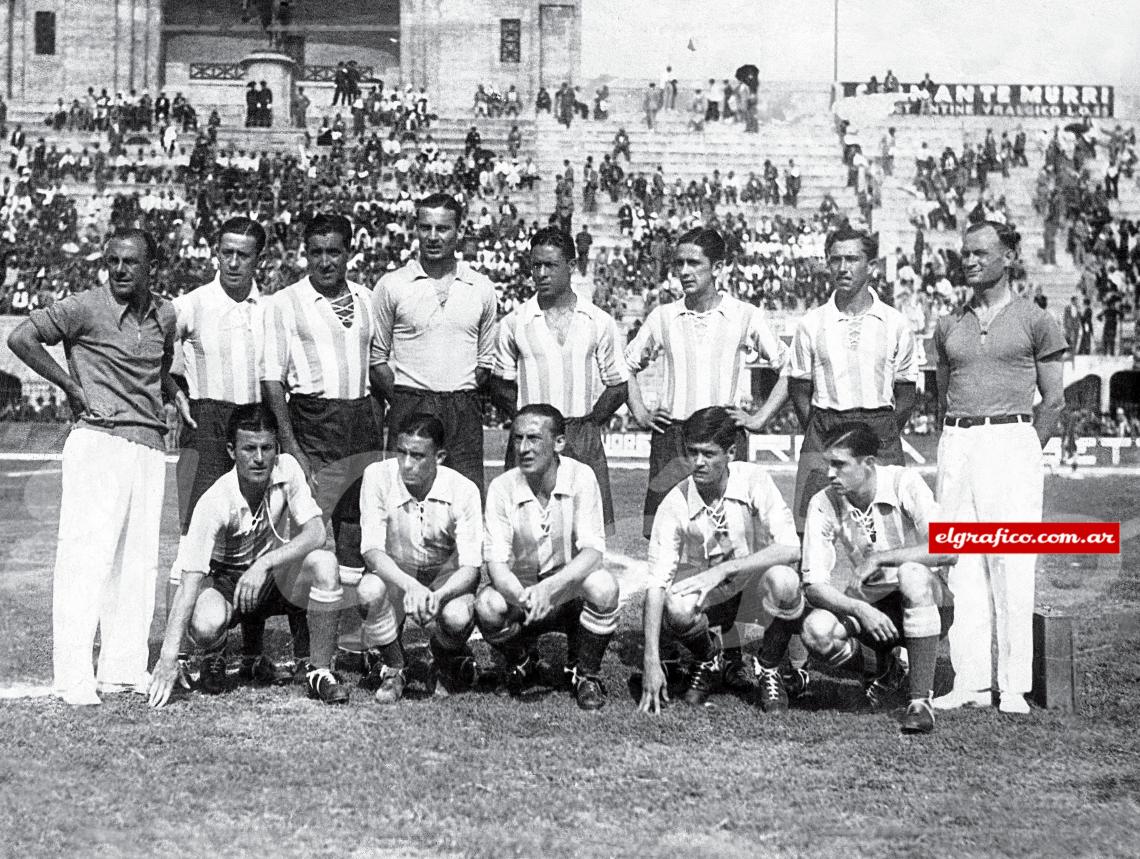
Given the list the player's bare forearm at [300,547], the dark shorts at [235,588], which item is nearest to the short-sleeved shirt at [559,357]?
the player's bare forearm at [300,547]

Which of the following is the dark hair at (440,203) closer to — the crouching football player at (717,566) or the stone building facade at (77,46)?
the crouching football player at (717,566)

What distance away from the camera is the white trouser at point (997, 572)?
5.41 m

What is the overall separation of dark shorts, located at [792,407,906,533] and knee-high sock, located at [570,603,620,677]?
3.80ft

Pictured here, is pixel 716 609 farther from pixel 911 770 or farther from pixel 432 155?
pixel 432 155

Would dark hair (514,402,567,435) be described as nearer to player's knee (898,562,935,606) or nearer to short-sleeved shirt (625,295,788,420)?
short-sleeved shirt (625,295,788,420)

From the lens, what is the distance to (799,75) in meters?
37.8

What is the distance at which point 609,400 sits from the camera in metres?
6.42

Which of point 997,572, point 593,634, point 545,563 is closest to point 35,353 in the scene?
point 545,563

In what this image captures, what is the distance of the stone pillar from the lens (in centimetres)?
3675

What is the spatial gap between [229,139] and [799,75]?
663 inches

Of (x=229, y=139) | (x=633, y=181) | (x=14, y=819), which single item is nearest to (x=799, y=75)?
(x=633, y=181)

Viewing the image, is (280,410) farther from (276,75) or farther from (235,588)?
(276,75)

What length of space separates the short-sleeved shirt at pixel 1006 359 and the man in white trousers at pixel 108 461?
11.7 feet

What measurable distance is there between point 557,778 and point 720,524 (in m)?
1.62
